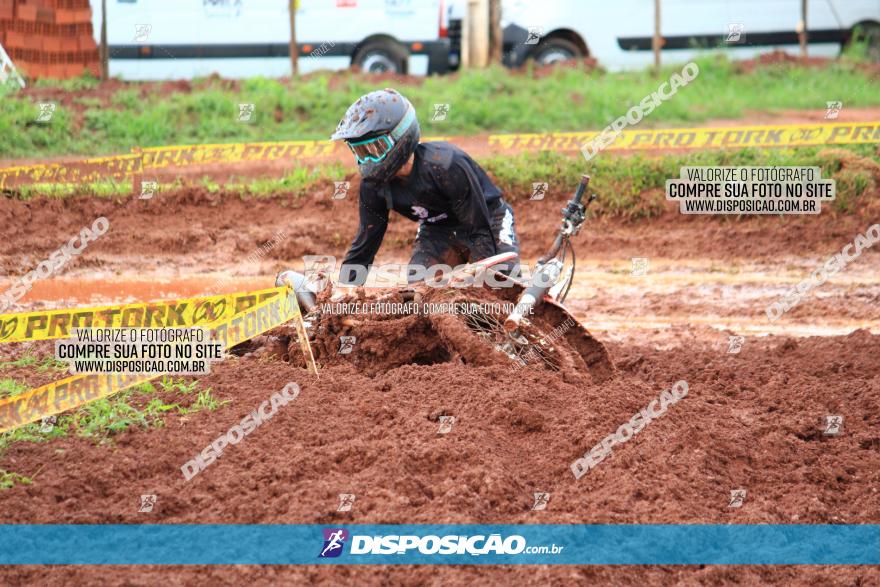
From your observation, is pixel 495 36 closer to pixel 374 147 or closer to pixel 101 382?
pixel 374 147

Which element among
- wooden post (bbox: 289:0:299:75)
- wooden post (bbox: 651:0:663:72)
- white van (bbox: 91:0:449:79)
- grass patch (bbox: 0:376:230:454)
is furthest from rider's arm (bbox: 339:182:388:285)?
wooden post (bbox: 651:0:663:72)

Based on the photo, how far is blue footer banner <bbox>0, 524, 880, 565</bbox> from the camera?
4.89m

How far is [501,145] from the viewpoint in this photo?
1564 centimetres

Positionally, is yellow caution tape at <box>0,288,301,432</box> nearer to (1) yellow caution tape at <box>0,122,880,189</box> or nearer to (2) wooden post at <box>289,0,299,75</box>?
(1) yellow caution tape at <box>0,122,880,189</box>

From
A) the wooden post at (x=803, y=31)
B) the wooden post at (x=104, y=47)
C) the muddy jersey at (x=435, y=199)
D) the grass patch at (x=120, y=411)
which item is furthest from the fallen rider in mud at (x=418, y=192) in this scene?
the wooden post at (x=803, y=31)

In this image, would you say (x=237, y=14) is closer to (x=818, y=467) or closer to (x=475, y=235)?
(x=475, y=235)

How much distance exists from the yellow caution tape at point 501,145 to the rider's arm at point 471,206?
761 centimetres

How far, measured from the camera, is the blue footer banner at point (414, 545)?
16.0ft

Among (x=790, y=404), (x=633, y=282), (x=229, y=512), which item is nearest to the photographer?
(x=229, y=512)

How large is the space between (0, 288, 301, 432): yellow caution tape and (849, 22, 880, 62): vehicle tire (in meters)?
16.6

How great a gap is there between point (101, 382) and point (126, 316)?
0.90m

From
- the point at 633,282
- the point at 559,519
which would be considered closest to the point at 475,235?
the point at 559,519

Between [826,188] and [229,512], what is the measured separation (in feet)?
34.1

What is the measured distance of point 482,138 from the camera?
16.2 meters
